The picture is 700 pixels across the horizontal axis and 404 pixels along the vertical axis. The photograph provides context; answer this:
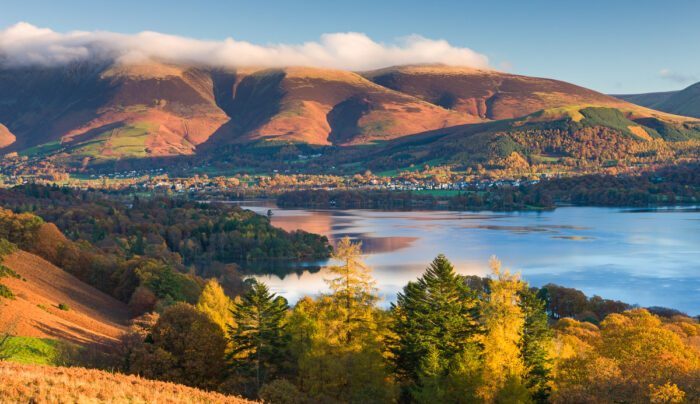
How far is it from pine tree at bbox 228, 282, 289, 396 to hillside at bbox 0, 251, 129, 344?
8.26 meters

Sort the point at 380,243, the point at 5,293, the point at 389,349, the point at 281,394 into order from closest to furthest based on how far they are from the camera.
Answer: the point at 281,394 < the point at 389,349 < the point at 5,293 < the point at 380,243

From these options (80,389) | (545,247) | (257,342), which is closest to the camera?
(80,389)

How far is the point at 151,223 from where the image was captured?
395ft

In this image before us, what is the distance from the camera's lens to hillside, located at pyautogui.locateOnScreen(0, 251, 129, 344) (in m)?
30.3

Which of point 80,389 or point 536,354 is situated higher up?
point 80,389

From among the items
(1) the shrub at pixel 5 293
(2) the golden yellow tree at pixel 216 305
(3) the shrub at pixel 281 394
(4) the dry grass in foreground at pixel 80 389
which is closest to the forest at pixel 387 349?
(3) the shrub at pixel 281 394

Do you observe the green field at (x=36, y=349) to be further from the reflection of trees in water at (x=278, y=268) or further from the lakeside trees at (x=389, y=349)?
the reflection of trees in water at (x=278, y=268)

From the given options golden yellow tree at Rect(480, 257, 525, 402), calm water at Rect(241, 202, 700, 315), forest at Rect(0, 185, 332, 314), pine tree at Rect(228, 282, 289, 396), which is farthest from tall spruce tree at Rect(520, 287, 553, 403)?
forest at Rect(0, 185, 332, 314)

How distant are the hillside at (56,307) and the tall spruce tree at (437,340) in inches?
625

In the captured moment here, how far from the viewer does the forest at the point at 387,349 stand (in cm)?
2609

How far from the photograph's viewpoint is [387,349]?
29328mm

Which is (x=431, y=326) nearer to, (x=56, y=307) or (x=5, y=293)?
(x=5, y=293)

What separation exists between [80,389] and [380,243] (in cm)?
10092

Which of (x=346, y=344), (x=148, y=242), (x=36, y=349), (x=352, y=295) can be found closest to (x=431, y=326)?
(x=352, y=295)
